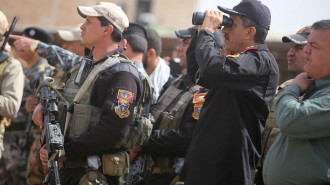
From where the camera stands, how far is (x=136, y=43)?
21.0ft

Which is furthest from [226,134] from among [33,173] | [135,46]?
[33,173]

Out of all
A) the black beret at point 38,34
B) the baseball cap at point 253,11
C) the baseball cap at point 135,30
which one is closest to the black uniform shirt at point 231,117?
the baseball cap at point 253,11

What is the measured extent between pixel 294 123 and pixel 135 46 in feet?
11.0

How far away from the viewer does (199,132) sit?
400 centimetres

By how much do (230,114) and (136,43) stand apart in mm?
2728

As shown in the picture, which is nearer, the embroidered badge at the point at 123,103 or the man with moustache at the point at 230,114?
the man with moustache at the point at 230,114

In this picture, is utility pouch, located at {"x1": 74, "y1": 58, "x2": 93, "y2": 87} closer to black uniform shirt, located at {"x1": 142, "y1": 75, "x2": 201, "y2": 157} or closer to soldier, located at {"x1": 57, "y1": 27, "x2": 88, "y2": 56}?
black uniform shirt, located at {"x1": 142, "y1": 75, "x2": 201, "y2": 157}

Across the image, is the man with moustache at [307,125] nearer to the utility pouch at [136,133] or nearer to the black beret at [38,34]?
the utility pouch at [136,133]

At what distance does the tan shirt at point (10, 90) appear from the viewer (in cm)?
602

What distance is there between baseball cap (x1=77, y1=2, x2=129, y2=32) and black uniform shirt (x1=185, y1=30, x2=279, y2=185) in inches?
43.0

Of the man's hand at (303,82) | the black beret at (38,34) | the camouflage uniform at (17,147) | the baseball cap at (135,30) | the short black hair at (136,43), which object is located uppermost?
the man's hand at (303,82)

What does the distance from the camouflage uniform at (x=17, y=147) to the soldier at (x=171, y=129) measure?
2.45 meters

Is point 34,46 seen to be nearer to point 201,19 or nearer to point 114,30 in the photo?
point 114,30

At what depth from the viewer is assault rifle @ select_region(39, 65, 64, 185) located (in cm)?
424
